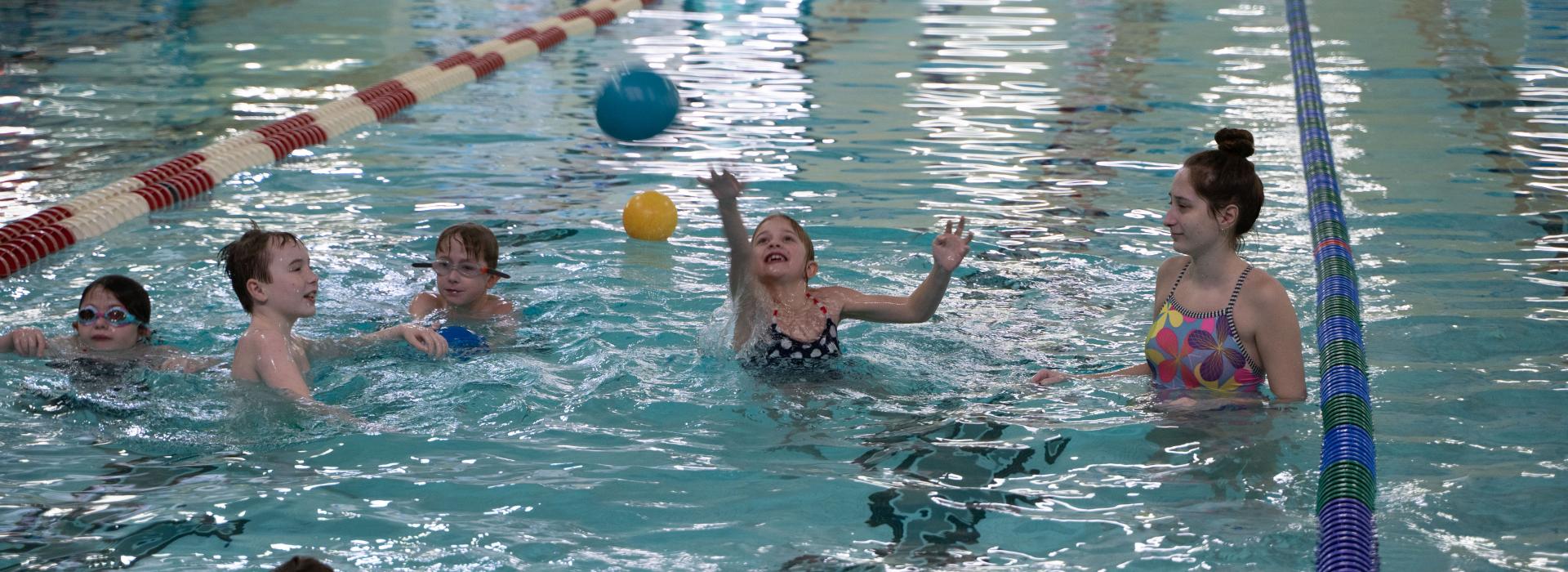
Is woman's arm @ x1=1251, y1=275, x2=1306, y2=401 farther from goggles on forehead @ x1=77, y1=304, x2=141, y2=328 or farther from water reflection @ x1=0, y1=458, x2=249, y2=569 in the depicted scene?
goggles on forehead @ x1=77, y1=304, x2=141, y2=328

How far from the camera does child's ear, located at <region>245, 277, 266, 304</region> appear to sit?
3.61 m

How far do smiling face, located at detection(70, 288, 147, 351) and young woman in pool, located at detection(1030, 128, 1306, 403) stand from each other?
2843mm

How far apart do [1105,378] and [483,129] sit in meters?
4.88

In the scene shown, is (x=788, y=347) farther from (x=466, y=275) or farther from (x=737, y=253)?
(x=466, y=275)

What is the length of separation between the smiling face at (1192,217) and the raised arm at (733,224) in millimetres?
1068

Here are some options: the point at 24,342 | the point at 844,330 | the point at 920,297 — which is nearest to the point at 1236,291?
the point at 920,297

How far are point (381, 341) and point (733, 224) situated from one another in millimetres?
1206

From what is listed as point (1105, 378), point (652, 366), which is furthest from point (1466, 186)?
point (652, 366)

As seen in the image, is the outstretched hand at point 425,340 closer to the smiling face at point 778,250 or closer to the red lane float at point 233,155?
the smiling face at point 778,250

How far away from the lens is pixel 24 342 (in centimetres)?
392

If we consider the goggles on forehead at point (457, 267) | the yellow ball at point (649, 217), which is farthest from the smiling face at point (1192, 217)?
the yellow ball at point (649, 217)

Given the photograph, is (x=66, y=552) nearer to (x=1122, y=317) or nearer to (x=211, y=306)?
(x=211, y=306)

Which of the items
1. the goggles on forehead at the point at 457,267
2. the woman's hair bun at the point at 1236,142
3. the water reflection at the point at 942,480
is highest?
the woman's hair bun at the point at 1236,142

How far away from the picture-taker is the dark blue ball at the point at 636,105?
4.71 meters
